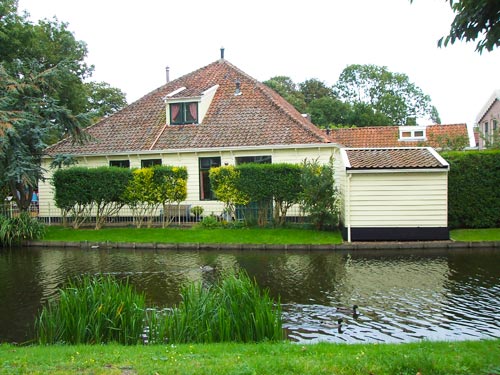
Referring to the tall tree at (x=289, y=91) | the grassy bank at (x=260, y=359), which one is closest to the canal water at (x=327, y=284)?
the grassy bank at (x=260, y=359)

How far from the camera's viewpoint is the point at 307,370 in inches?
197

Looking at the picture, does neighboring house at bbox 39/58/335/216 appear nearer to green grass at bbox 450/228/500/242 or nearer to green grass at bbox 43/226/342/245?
green grass at bbox 43/226/342/245

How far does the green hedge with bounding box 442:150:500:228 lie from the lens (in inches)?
720

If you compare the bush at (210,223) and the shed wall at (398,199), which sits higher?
the shed wall at (398,199)

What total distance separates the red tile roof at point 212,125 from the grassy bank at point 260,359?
15949 mm

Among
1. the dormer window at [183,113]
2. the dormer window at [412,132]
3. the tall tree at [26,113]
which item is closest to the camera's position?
the tall tree at [26,113]

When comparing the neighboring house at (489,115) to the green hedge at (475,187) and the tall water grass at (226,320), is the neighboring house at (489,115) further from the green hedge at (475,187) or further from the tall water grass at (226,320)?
the tall water grass at (226,320)

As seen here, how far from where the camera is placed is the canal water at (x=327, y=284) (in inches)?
319

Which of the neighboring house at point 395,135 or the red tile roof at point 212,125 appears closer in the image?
the red tile roof at point 212,125

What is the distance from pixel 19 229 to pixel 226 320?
599 inches

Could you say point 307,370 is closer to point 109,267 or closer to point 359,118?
point 109,267

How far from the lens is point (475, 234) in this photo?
17.3 metres

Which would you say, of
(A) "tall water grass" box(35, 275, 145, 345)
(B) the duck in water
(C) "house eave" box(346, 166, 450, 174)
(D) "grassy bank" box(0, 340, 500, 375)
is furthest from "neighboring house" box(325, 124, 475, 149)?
(D) "grassy bank" box(0, 340, 500, 375)

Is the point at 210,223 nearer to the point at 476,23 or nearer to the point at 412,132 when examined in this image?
the point at 476,23
